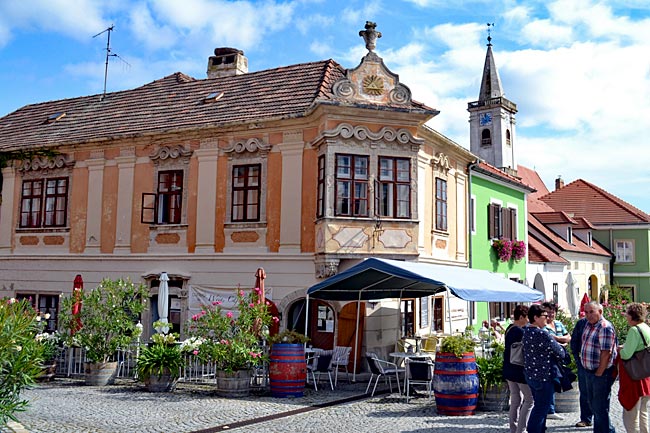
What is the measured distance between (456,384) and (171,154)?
447 inches

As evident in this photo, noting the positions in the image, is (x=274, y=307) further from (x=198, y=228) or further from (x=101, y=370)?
(x=101, y=370)

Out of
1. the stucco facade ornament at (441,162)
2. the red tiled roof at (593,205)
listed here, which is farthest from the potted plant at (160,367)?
the red tiled roof at (593,205)

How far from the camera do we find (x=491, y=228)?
2291 centimetres

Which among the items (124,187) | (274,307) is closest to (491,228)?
(274,307)

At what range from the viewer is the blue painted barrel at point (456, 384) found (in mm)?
10055

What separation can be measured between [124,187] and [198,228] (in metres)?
2.89

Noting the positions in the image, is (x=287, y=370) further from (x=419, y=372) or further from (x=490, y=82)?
(x=490, y=82)

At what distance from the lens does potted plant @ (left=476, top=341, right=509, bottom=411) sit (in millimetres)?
10398

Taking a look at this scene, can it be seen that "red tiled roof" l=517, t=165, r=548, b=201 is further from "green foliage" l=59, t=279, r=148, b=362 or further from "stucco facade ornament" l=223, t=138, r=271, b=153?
"green foliage" l=59, t=279, r=148, b=362

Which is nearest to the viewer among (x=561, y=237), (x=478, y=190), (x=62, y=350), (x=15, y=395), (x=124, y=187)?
(x=15, y=395)

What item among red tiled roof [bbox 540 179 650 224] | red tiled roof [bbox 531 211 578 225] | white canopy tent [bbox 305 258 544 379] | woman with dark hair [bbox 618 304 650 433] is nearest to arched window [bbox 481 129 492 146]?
red tiled roof [bbox 540 179 650 224]

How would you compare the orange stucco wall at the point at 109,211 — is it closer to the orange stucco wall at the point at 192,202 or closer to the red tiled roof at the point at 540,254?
the orange stucco wall at the point at 192,202

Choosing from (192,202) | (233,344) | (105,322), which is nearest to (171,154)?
(192,202)

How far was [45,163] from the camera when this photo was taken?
67.1ft
